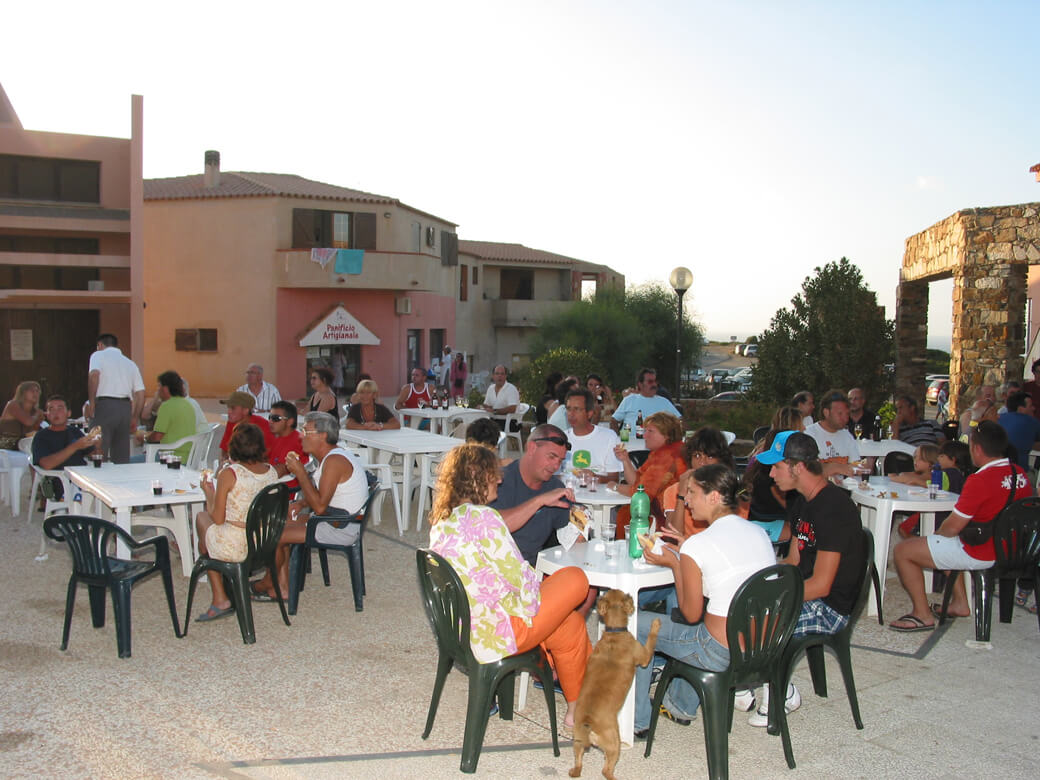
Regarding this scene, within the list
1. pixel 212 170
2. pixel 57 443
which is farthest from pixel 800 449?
pixel 212 170

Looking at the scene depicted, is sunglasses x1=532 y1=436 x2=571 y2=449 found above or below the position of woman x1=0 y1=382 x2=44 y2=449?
above

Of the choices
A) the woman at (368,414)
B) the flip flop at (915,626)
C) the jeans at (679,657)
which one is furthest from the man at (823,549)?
the woman at (368,414)

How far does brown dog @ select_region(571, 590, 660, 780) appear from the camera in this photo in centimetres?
368

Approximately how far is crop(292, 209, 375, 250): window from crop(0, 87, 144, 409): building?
656 cm

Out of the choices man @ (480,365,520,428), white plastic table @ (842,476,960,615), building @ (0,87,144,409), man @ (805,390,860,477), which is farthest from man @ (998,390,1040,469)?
building @ (0,87,144,409)

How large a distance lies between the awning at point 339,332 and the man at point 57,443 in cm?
1950

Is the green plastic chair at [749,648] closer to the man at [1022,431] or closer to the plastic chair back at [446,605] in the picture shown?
the plastic chair back at [446,605]

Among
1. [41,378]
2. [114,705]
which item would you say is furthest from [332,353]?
[114,705]

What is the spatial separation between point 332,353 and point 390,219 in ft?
14.9

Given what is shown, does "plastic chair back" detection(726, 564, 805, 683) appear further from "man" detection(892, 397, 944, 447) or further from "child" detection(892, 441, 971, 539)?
"man" detection(892, 397, 944, 447)

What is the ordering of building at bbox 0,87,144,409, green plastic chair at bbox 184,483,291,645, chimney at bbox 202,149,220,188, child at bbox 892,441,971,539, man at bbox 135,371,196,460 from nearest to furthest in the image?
green plastic chair at bbox 184,483,291,645 → child at bbox 892,441,971,539 → man at bbox 135,371,196,460 → building at bbox 0,87,144,409 → chimney at bbox 202,149,220,188

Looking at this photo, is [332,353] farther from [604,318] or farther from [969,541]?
[969,541]

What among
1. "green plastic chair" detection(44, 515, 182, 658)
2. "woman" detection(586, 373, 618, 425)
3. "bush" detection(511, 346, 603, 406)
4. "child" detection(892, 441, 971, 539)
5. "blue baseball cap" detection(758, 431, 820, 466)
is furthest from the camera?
"bush" detection(511, 346, 603, 406)

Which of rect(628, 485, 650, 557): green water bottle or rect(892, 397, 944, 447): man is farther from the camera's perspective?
rect(892, 397, 944, 447): man
